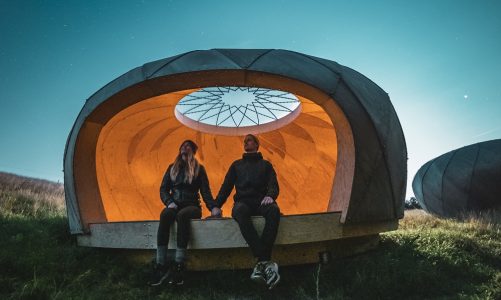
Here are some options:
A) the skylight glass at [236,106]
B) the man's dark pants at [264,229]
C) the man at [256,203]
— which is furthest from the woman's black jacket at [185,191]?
the skylight glass at [236,106]

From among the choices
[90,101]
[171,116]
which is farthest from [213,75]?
[171,116]

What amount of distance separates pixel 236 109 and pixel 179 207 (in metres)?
5.13

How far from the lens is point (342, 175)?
236 inches

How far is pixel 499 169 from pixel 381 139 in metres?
10.8

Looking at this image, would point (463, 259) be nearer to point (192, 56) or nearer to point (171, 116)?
point (192, 56)

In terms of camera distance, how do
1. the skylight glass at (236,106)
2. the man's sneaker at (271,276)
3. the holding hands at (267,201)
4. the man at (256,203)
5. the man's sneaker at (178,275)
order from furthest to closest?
the skylight glass at (236,106) → the holding hands at (267,201) → the man's sneaker at (178,275) → the man at (256,203) → the man's sneaker at (271,276)

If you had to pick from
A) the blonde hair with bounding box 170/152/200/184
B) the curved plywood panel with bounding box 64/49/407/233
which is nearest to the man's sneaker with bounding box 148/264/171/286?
the blonde hair with bounding box 170/152/200/184

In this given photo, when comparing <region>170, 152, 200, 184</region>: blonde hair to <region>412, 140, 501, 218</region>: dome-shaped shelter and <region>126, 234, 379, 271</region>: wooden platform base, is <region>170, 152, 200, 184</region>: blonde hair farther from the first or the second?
<region>412, 140, 501, 218</region>: dome-shaped shelter

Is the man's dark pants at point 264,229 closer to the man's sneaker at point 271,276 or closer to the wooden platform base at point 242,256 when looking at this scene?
the man's sneaker at point 271,276

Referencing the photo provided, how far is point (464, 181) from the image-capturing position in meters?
14.5

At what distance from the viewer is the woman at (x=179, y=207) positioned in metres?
4.62

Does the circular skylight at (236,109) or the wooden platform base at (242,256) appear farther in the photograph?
the circular skylight at (236,109)

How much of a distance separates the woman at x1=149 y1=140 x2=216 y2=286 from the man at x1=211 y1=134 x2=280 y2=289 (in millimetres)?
390

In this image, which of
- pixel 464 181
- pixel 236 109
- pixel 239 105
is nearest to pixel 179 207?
pixel 239 105
